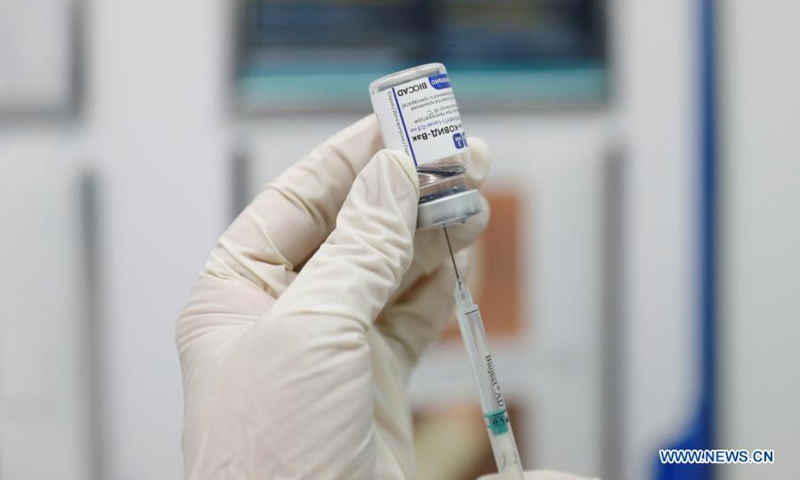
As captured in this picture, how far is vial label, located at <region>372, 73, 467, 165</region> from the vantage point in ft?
2.15

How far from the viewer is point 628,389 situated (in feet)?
3.89

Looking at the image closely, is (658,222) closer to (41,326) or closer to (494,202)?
(494,202)

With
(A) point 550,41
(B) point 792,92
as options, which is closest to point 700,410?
(B) point 792,92

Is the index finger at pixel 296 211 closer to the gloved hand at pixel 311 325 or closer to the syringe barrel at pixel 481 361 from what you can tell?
the gloved hand at pixel 311 325

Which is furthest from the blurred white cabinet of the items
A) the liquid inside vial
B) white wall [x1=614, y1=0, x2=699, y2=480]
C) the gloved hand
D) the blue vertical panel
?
the blue vertical panel

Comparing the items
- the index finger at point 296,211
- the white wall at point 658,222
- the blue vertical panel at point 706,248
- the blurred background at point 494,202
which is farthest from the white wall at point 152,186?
the blue vertical panel at point 706,248

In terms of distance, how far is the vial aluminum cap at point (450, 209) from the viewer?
2.22 feet

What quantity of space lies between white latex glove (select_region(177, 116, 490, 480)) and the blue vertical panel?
549 millimetres

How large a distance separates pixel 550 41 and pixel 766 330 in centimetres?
64
